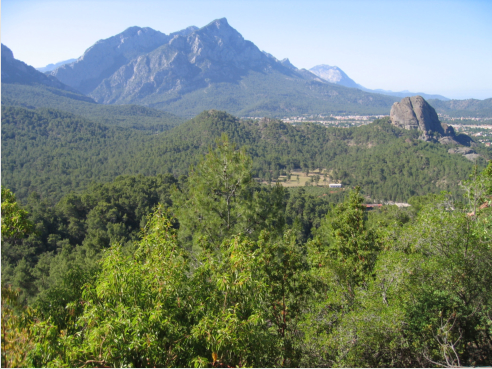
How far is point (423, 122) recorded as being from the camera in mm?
117375

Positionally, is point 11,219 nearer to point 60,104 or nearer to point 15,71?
point 60,104

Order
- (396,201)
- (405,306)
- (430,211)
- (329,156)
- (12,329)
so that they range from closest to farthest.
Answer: (12,329) → (405,306) → (430,211) → (396,201) → (329,156)

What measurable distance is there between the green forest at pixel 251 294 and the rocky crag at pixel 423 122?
11960 cm

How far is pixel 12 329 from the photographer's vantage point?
4.69 meters

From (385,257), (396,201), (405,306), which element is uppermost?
(385,257)

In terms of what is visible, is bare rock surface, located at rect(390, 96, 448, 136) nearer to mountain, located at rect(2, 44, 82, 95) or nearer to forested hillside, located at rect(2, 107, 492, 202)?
forested hillside, located at rect(2, 107, 492, 202)

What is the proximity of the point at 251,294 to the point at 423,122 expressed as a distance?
132736mm

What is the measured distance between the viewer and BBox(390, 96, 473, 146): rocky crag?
113 metres

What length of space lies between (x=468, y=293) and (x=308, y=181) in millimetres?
89177

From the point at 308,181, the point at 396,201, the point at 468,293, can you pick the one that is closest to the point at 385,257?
the point at 468,293

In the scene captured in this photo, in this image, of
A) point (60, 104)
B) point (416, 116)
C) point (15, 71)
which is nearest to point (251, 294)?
point (416, 116)

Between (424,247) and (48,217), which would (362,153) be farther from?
(424,247)

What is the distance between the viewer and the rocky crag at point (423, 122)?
372 ft

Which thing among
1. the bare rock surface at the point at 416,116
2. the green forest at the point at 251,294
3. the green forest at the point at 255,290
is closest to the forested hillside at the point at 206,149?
the bare rock surface at the point at 416,116
